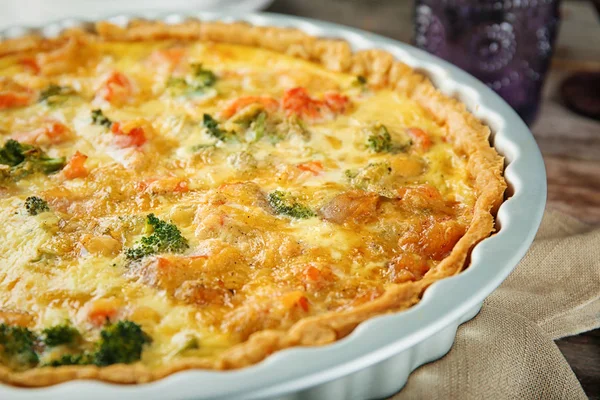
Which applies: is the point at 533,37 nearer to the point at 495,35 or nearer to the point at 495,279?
the point at 495,35

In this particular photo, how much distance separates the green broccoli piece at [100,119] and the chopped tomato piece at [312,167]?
3.45 feet

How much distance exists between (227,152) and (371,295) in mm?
1181

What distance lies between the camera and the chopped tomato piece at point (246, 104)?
12.3 ft

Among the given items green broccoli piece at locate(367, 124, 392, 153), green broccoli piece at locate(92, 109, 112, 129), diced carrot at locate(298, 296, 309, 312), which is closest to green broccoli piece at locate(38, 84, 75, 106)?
green broccoli piece at locate(92, 109, 112, 129)

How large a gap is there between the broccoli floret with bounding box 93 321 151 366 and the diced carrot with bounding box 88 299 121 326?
0.30 ft

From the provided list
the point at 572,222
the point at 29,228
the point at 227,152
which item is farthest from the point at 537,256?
the point at 29,228

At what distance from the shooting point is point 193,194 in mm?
3170

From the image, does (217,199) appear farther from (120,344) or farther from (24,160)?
(24,160)

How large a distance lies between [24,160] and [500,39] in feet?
9.79

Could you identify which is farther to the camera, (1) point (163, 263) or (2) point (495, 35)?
(2) point (495, 35)

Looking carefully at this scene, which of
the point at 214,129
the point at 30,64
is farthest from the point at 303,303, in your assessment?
the point at 30,64

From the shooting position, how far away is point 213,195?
3.10 metres

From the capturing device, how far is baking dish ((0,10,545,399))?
6.78ft

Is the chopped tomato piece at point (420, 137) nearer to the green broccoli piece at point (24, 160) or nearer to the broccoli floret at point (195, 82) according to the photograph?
the broccoli floret at point (195, 82)
